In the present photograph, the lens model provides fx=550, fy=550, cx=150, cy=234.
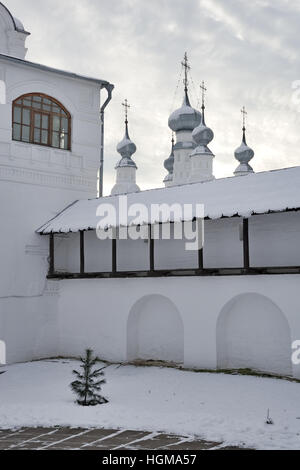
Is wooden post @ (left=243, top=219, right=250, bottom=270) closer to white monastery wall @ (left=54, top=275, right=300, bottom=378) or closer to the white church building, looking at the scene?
the white church building

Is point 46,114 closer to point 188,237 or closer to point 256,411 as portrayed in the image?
point 188,237

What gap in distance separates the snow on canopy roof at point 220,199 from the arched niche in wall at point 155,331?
7.53 ft

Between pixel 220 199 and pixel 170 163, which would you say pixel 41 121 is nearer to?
pixel 220 199

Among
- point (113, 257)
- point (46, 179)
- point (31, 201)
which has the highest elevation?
point (46, 179)

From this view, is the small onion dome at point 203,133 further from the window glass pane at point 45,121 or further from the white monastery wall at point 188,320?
the white monastery wall at point 188,320

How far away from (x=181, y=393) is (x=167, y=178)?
29952 mm

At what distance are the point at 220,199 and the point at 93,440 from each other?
257 inches

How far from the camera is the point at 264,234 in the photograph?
12.5m

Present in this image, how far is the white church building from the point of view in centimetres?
1198

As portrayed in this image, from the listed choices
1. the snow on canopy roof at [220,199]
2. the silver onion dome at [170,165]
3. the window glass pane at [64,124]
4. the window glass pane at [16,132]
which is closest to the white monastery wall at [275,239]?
the snow on canopy roof at [220,199]

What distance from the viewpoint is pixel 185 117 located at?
33.3 meters

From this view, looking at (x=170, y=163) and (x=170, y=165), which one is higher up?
(x=170, y=163)

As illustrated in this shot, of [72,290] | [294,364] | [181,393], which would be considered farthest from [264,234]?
[72,290]

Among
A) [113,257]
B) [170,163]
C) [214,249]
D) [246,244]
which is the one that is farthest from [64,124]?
[170,163]
